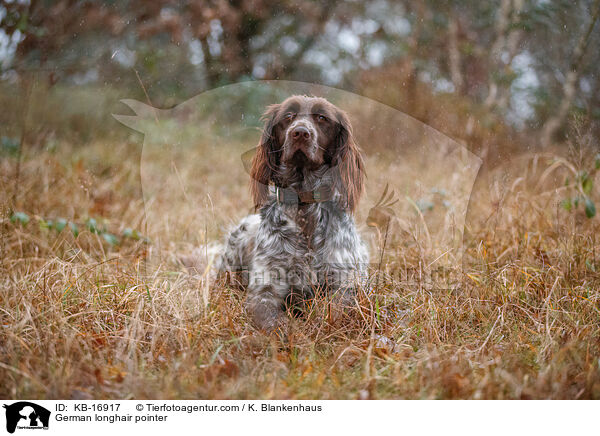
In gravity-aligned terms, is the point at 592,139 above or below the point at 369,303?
above

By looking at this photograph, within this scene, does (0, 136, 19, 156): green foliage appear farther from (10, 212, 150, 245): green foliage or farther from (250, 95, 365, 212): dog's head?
(250, 95, 365, 212): dog's head

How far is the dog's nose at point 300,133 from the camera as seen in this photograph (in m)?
2.60

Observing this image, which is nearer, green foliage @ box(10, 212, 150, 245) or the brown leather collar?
the brown leather collar

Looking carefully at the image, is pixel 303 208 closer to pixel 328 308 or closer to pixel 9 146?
pixel 328 308

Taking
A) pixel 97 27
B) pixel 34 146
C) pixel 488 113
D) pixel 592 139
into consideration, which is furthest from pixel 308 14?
pixel 34 146

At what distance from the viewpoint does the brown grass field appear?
2.04 metres

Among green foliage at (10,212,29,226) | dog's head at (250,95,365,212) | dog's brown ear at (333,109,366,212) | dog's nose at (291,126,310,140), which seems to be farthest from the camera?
green foliage at (10,212,29,226)

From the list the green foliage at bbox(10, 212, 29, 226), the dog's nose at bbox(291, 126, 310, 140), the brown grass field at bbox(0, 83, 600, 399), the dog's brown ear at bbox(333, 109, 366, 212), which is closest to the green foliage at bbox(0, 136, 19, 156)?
the brown grass field at bbox(0, 83, 600, 399)

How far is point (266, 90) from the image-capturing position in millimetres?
3291

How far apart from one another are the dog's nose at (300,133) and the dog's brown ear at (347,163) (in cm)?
32

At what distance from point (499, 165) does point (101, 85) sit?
3701 millimetres
